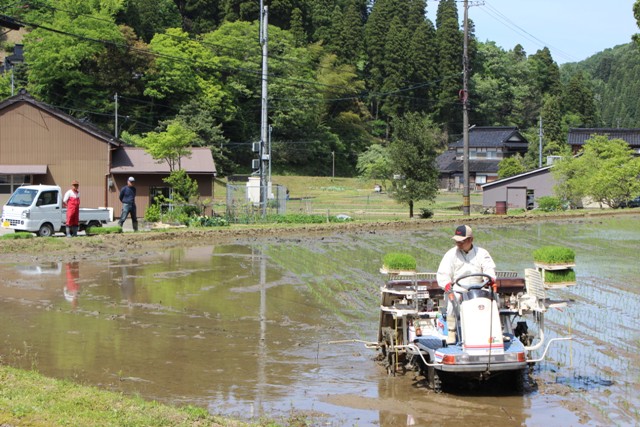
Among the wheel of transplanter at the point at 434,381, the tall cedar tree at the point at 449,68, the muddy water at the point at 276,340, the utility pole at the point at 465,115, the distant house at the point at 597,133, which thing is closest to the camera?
the muddy water at the point at 276,340

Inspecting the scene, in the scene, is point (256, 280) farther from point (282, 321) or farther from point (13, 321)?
point (13, 321)

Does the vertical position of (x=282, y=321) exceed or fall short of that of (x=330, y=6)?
it falls short

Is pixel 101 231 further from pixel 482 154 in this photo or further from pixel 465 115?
pixel 482 154

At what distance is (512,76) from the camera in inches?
3826

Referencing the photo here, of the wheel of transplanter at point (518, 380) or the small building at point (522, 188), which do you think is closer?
the wheel of transplanter at point (518, 380)

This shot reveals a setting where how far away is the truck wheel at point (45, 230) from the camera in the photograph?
24.7m

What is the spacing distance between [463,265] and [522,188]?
1837 inches

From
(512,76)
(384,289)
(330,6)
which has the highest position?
(330,6)

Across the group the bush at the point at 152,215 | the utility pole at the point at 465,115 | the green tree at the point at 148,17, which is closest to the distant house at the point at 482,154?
the green tree at the point at 148,17

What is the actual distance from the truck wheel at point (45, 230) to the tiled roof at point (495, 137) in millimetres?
58799

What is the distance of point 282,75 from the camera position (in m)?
69.1

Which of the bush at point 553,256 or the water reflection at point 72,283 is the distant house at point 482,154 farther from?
the bush at point 553,256

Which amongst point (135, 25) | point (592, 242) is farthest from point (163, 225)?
point (135, 25)

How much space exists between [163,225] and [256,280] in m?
13.4
